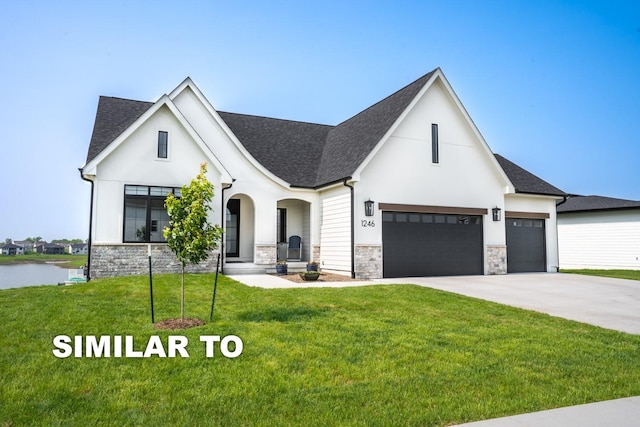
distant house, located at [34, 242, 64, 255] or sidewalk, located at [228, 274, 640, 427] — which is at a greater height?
distant house, located at [34, 242, 64, 255]

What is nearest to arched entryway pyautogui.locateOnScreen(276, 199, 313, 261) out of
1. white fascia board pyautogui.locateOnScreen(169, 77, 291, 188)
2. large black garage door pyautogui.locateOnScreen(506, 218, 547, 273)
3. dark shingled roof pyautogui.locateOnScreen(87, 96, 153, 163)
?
white fascia board pyautogui.locateOnScreen(169, 77, 291, 188)

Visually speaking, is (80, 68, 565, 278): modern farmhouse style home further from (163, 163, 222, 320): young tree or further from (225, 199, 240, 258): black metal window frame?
(163, 163, 222, 320): young tree

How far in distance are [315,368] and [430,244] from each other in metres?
12.5

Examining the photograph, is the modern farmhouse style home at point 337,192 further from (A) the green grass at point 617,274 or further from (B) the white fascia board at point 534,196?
(A) the green grass at point 617,274

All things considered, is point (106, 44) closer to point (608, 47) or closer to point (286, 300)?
point (286, 300)

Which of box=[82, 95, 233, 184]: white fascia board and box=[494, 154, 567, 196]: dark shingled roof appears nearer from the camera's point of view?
box=[82, 95, 233, 184]: white fascia board

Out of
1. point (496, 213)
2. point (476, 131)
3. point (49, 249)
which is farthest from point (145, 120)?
point (49, 249)

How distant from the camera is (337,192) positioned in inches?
643

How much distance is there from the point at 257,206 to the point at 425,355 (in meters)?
11.9

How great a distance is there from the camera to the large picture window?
14.4 metres

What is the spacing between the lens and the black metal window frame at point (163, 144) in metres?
14.9

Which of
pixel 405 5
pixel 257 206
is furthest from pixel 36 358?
pixel 405 5

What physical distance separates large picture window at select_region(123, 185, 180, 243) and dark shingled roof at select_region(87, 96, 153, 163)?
1.78 meters

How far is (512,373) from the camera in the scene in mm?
4992
